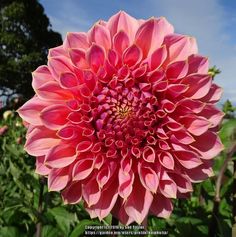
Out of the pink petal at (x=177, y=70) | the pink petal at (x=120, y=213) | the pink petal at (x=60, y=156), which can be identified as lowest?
the pink petal at (x=120, y=213)

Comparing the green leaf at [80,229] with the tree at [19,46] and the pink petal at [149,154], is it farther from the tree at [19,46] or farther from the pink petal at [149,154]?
the tree at [19,46]

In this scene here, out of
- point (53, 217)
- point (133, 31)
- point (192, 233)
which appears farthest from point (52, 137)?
point (53, 217)

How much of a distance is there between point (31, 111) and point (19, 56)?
2312cm

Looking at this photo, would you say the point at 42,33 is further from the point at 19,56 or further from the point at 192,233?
the point at 192,233

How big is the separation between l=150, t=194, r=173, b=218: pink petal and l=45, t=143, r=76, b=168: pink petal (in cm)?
21

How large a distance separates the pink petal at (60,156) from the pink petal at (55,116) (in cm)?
5

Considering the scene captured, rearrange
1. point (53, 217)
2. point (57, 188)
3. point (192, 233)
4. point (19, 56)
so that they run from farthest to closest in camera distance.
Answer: point (19, 56)
point (53, 217)
point (192, 233)
point (57, 188)

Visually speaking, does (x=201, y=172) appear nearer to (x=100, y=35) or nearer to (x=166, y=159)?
(x=166, y=159)

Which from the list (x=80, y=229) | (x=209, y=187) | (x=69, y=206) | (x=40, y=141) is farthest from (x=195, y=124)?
(x=69, y=206)

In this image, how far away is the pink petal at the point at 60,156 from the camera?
1.05 m

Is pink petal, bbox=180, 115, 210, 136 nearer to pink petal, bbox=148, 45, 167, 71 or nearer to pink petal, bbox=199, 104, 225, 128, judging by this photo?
pink petal, bbox=199, 104, 225, 128

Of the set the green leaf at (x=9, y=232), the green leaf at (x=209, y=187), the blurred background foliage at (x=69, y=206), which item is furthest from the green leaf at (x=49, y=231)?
the green leaf at (x=209, y=187)

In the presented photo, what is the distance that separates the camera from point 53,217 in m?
1.89

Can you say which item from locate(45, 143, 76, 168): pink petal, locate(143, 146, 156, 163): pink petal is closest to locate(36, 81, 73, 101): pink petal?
locate(45, 143, 76, 168): pink petal
